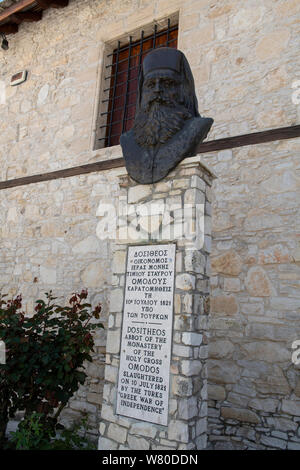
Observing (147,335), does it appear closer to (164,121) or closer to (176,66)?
(164,121)

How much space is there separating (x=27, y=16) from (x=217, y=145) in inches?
176

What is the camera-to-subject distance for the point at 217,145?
13.7 feet

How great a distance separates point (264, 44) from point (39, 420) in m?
4.42

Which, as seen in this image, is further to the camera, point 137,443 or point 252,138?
point 252,138

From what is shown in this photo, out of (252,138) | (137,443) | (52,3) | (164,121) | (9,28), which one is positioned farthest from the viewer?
(9,28)

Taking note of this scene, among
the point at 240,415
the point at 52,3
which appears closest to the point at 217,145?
the point at 240,415

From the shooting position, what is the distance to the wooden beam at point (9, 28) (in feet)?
21.7

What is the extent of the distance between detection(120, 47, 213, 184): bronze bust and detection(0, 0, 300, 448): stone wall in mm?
1158

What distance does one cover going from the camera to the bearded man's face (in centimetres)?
305

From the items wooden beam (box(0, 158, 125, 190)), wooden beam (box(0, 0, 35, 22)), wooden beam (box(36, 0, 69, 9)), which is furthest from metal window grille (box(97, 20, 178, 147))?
wooden beam (box(0, 0, 35, 22))

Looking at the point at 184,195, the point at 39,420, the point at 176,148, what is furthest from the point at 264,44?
the point at 39,420

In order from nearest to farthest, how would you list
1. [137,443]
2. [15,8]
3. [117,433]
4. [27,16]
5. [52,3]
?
[137,443], [117,433], [15,8], [52,3], [27,16]

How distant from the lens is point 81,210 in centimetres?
517

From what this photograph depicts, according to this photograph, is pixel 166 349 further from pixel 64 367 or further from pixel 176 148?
pixel 176 148
